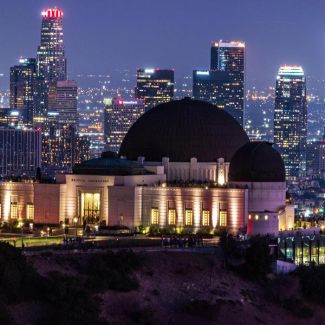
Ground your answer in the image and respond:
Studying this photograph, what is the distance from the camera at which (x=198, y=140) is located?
11450 centimetres

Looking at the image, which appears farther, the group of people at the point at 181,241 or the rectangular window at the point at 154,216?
the rectangular window at the point at 154,216

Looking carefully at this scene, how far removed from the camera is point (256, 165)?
350ft

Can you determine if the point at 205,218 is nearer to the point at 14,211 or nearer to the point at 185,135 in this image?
the point at 185,135

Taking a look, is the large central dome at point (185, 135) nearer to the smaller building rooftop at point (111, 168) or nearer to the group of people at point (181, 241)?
the smaller building rooftop at point (111, 168)

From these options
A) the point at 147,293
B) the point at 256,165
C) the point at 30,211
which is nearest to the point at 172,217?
the point at 256,165

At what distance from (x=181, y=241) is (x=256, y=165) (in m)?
13.8

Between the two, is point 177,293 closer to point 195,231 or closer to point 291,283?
point 291,283

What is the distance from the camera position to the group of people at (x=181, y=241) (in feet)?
306

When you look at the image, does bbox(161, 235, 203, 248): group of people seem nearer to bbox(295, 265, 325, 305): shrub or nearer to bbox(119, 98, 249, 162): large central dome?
bbox(295, 265, 325, 305): shrub

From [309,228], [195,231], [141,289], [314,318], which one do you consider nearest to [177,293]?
[141,289]

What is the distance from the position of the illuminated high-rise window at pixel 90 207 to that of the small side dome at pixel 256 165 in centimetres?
896

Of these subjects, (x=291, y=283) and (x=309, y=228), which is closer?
(x=291, y=283)

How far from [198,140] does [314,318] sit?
2954 cm

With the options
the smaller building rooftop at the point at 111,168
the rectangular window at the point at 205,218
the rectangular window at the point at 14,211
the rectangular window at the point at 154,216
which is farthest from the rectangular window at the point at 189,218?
the rectangular window at the point at 14,211
